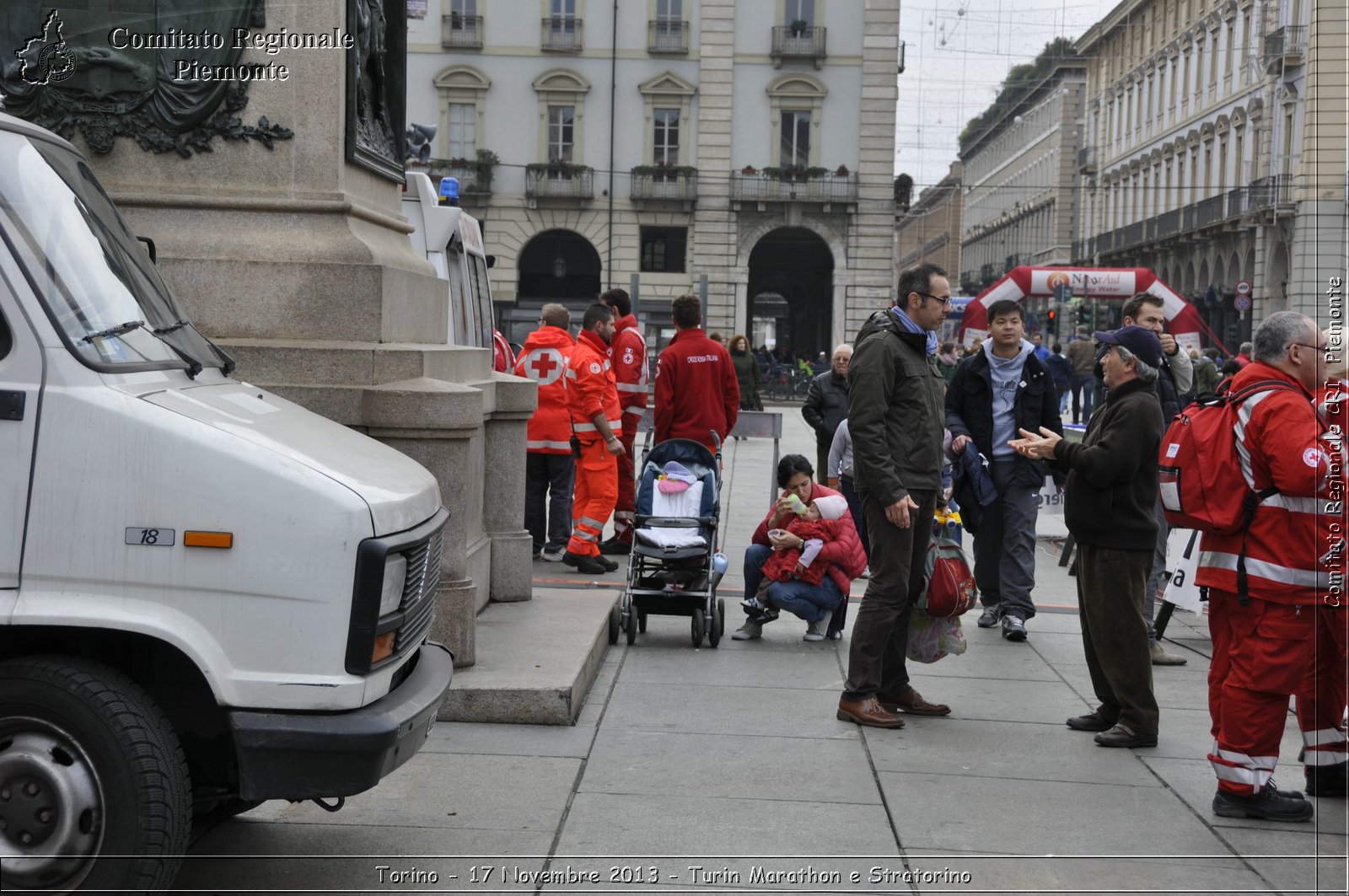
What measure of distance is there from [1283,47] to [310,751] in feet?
160

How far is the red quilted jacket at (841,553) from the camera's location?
28.1 feet

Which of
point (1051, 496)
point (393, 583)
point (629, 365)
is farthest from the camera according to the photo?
point (1051, 496)

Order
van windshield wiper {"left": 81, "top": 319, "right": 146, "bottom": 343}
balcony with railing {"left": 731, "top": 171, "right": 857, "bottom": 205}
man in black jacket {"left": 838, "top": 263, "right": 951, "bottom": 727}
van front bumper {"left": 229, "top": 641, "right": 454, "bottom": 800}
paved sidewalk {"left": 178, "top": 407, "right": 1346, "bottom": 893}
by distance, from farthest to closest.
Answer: balcony with railing {"left": 731, "top": 171, "right": 857, "bottom": 205} < man in black jacket {"left": 838, "top": 263, "right": 951, "bottom": 727} < paved sidewalk {"left": 178, "top": 407, "right": 1346, "bottom": 893} < van windshield wiper {"left": 81, "top": 319, "right": 146, "bottom": 343} < van front bumper {"left": 229, "top": 641, "right": 454, "bottom": 800}

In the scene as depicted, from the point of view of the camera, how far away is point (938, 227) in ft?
404

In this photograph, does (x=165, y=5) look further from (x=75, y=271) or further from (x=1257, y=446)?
(x=1257, y=446)

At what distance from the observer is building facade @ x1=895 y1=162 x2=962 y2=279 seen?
11581cm

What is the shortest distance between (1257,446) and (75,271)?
13.6 ft

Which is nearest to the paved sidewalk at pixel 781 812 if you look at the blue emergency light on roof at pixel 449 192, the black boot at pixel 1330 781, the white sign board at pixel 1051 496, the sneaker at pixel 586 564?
the black boot at pixel 1330 781

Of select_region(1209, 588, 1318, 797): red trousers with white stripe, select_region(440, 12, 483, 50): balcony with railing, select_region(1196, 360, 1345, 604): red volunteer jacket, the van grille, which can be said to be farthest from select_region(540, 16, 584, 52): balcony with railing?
the van grille

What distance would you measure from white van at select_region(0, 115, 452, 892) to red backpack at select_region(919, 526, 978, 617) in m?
3.59

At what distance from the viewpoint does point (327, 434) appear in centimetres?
459

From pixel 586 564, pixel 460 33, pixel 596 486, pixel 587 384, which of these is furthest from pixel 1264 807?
pixel 460 33

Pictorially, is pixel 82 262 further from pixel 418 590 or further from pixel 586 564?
pixel 586 564

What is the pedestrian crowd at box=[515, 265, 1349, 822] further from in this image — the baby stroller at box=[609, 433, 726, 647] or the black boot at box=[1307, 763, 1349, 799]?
the baby stroller at box=[609, 433, 726, 647]
